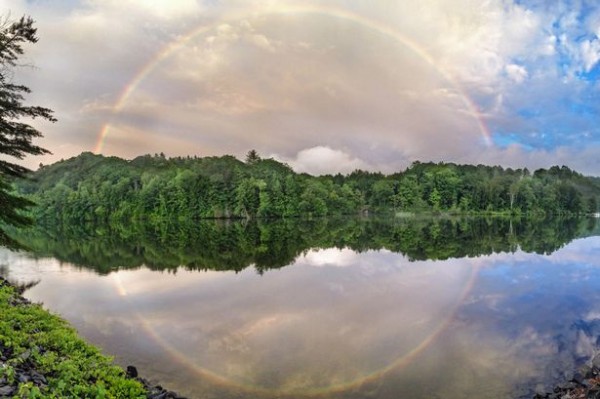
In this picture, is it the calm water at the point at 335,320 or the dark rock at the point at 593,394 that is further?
the calm water at the point at 335,320

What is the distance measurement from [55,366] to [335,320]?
14.2 metres

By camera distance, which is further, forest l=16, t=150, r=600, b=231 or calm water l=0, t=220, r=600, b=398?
forest l=16, t=150, r=600, b=231

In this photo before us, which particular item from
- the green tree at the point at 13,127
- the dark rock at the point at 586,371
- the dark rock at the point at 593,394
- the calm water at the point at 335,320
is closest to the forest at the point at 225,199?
the calm water at the point at 335,320

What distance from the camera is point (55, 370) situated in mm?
11828

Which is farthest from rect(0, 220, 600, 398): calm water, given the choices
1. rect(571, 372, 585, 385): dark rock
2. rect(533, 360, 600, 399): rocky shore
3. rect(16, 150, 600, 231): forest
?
rect(16, 150, 600, 231): forest

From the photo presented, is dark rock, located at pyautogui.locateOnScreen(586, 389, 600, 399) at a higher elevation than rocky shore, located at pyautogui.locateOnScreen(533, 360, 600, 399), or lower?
higher

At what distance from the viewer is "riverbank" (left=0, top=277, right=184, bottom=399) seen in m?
10.1

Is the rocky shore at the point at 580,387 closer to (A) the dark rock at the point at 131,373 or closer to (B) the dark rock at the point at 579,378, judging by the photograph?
(B) the dark rock at the point at 579,378

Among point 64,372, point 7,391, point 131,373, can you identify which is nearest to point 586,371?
point 131,373

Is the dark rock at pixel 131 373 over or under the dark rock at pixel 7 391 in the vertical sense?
under

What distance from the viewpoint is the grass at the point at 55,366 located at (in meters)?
10.3

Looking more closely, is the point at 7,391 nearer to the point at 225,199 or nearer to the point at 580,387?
the point at 580,387

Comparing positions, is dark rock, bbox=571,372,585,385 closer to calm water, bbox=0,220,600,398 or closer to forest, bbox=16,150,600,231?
calm water, bbox=0,220,600,398

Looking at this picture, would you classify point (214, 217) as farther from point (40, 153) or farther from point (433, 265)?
point (40, 153)
